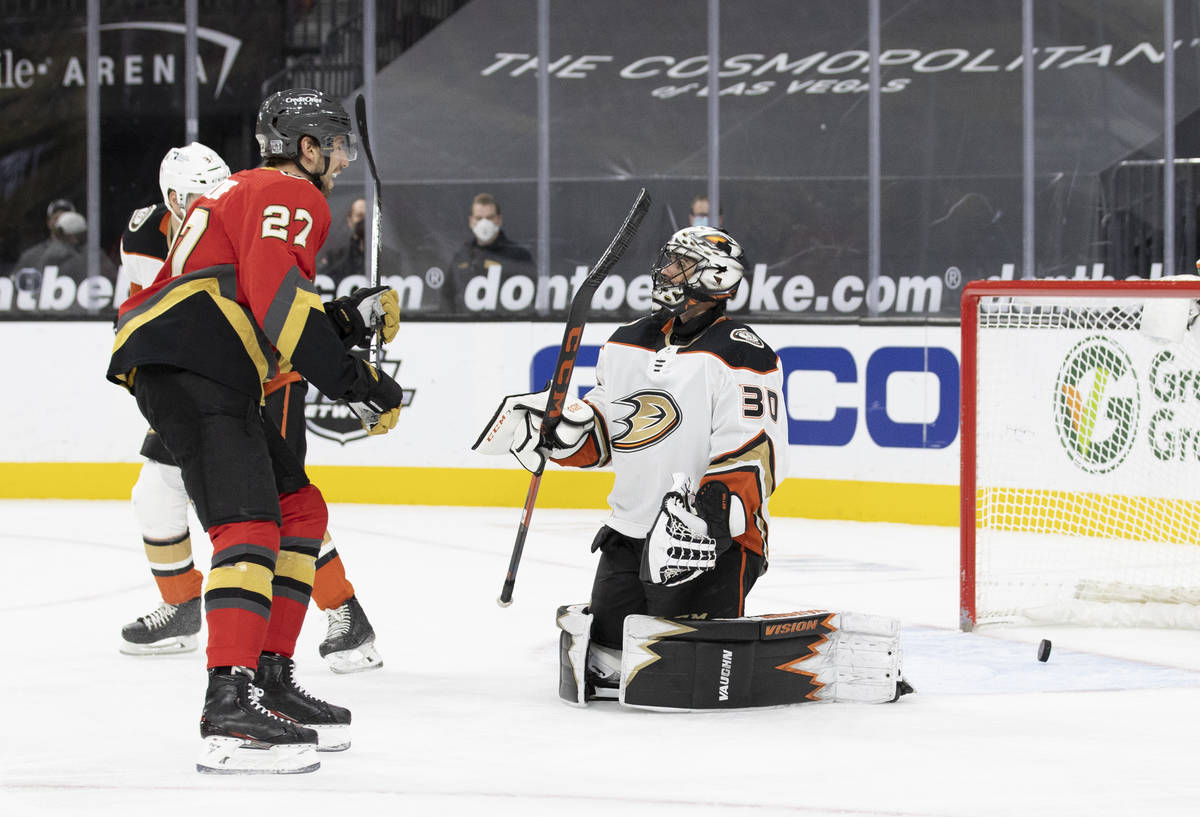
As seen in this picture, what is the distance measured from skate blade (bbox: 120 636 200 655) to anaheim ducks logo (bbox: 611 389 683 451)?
1.19m

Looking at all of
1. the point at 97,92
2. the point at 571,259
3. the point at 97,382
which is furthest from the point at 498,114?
the point at 97,382

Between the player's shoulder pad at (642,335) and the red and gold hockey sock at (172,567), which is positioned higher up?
the player's shoulder pad at (642,335)

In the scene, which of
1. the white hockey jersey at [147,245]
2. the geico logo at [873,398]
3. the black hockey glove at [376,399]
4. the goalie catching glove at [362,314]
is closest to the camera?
the black hockey glove at [376,399]

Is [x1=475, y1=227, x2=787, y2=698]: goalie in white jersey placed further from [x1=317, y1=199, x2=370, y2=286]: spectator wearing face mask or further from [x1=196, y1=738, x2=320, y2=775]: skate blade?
[x1=317, y1=199, x2=370, y2=286]: spectator wearing face mask

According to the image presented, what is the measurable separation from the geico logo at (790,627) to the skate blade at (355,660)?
95 cm

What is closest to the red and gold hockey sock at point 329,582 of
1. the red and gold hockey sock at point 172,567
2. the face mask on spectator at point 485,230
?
the red and gold hockey sock at point 172,567

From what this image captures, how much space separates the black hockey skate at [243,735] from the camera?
2.57m

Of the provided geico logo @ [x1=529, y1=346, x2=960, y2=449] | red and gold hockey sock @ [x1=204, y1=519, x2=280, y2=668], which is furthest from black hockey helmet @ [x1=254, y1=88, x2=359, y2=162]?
geico logo @ [x1=529, y1=346, x2=960, y2=449]

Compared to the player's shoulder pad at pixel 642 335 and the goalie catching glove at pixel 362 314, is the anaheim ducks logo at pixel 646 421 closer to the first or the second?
the player's shoulder pad at pixel 642 335

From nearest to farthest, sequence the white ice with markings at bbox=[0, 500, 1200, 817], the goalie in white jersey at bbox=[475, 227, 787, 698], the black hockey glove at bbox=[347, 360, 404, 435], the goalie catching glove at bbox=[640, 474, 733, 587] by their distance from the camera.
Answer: the white ice with markings at bbox=[0, 500, 1200, 817]
the black hockey glove at bbox=[347, 360, 404, 435]
the goalie catching glove at bbox=[640, 474, 733, 587]
the goalie in white jersey at bbox=[475, 227, 787, 698]

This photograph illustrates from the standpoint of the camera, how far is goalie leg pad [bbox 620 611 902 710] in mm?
3115

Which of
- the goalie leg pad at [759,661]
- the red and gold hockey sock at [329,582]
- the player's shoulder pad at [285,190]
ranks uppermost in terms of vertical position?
the player's shoulder pad at [285,190]

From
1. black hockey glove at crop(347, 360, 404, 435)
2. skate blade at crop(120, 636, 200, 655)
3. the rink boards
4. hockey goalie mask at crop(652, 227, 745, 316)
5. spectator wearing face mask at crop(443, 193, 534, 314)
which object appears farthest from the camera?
spectator wearing face mask at crop(443, 193, 534, 314)

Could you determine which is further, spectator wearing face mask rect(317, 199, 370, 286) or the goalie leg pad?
spectator wearing face mask rect(317, 199, 370, 286)
